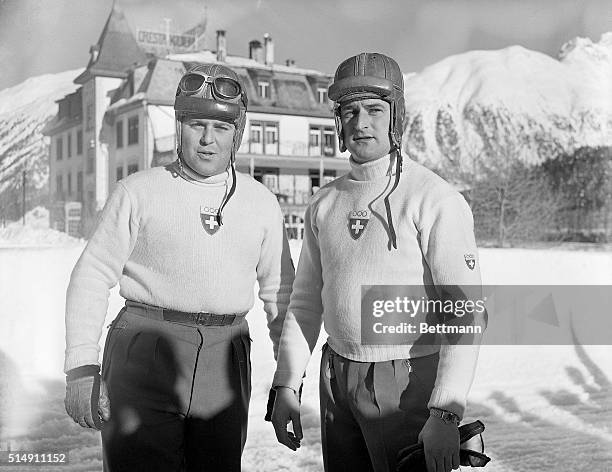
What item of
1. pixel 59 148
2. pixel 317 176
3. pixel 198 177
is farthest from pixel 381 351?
pixel 59 148

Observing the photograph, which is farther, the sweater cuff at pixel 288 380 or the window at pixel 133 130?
the window at pixel 133 130

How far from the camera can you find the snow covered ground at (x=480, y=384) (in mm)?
2572

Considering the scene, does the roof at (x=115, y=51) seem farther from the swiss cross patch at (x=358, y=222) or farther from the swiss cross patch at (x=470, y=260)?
the swiss cross patch at (x=470, y=260)

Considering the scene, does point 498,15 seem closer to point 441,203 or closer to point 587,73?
point 587,73

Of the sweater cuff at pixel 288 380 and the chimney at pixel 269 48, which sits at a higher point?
the chimney at pixel 269 48

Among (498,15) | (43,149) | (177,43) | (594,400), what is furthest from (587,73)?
(43,149)

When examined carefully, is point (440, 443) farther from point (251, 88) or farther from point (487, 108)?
point (487, 108)

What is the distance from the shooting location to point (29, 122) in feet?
8.79

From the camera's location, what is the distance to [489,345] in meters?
2.66

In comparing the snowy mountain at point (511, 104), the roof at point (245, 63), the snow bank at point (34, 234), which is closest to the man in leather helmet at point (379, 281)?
the roof at point (245, 63)

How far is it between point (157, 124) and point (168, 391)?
1.03 metres

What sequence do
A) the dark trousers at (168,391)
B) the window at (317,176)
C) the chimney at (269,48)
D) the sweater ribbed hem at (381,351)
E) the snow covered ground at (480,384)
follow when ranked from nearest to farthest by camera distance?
the sweater ribbed hem at (381,351), the dark trousers at (168,391), the window at (317,176), the snow covered ground at (480,384), the chimney at (269,48)

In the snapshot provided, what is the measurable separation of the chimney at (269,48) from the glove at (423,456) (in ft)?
5.12

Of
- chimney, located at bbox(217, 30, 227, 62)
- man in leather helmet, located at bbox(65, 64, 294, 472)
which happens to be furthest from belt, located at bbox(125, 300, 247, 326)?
chimney, located at bbox(217, 30, 227, 62)
